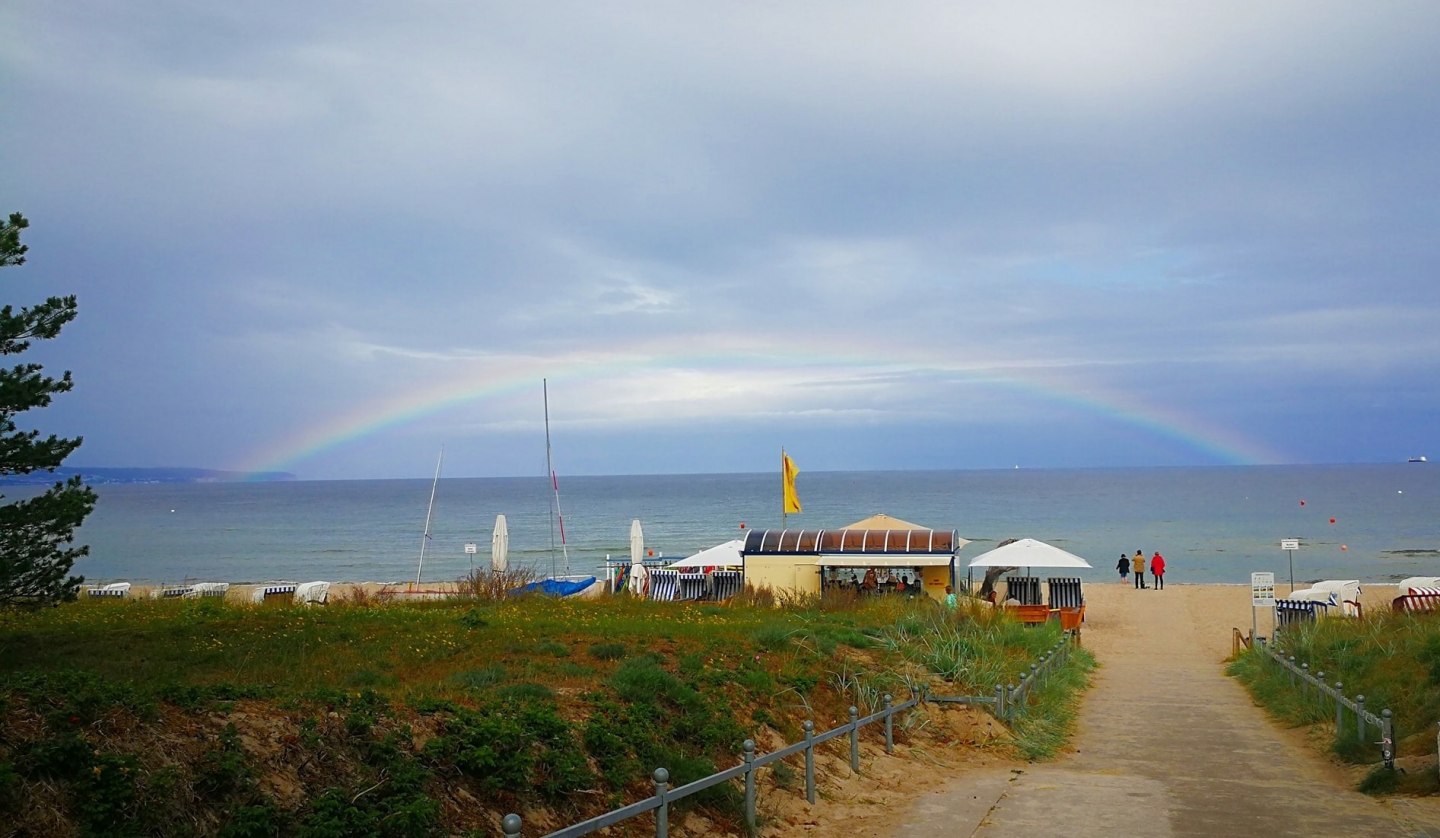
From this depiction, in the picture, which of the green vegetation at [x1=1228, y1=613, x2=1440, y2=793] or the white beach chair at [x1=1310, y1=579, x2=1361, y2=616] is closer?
the green vegetation at [x1=1228, y1=613, x2=1440, y2=793]

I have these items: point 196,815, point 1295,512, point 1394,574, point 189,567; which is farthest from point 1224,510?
point 196,815

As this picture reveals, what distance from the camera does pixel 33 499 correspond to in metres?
9.16

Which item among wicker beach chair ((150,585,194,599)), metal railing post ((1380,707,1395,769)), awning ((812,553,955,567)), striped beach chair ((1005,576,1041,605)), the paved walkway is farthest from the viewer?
striped beach chair ((1005,576,1041,605))

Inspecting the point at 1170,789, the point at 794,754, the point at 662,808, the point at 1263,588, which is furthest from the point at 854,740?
the point at 1263,588

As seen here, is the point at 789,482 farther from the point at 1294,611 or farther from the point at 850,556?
the point at 1294,611

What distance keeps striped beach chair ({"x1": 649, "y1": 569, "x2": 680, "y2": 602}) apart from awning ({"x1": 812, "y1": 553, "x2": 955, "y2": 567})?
4.23m

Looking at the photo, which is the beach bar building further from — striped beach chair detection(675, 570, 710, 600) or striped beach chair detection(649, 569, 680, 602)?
striped beach chair detection(649, 569, 680, 602)

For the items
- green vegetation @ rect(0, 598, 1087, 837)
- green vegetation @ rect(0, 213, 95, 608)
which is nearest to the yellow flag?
green vegetation @ rect(0, 598, 1087, 837)

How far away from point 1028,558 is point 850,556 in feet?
19.8

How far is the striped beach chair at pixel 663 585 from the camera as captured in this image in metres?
26.4

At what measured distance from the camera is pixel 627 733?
26.0 ft

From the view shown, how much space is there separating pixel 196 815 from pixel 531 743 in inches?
91.0

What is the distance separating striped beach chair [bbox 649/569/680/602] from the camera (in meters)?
26.4

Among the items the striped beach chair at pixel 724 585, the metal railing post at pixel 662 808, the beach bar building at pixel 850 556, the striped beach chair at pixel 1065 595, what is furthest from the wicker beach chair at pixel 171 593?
the striped beach chair at pixel 1065 595
